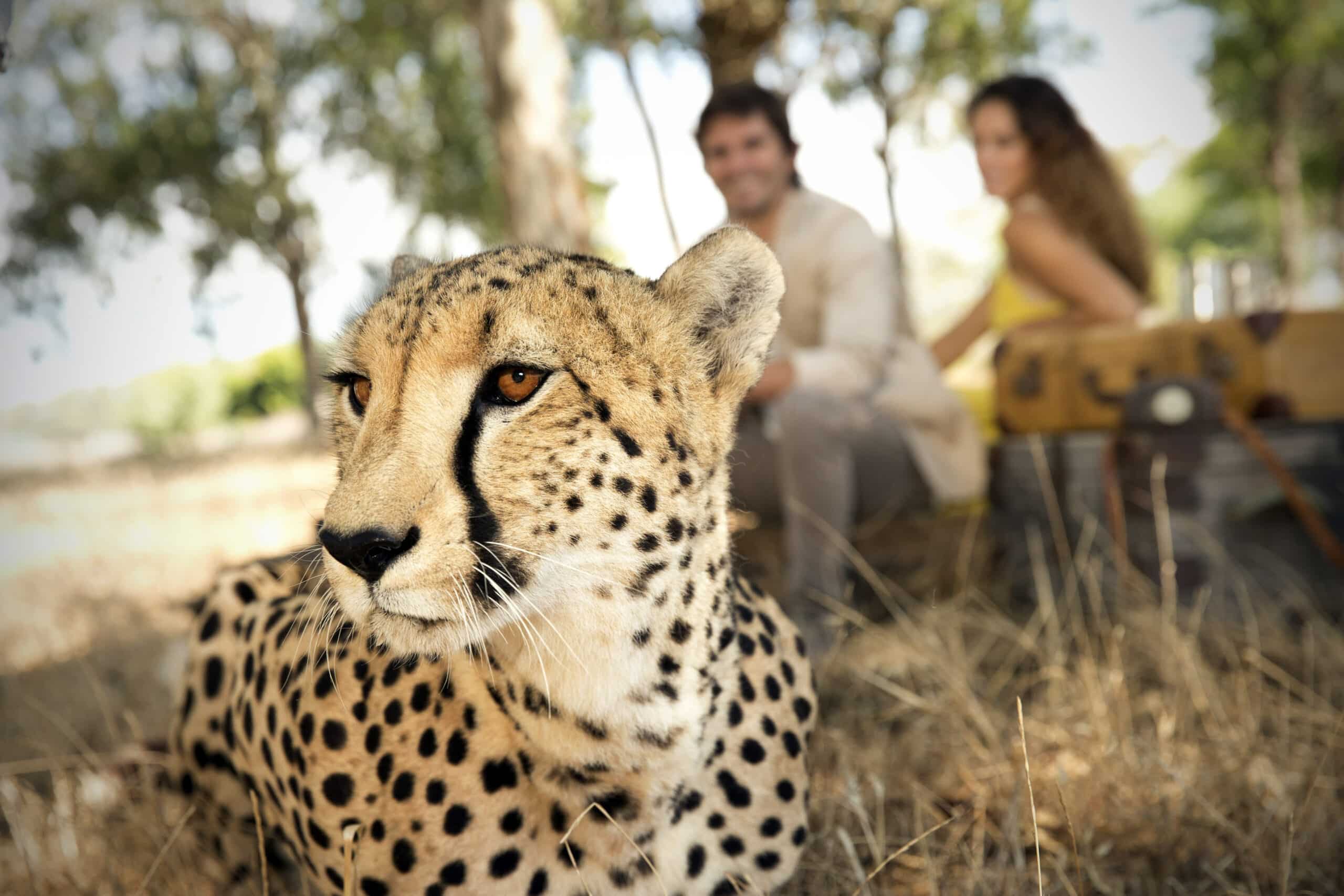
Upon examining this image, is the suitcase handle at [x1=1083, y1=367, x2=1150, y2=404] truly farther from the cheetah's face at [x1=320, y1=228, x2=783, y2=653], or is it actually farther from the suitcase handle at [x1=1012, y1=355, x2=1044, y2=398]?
the cheetah's face at [x1=320, y1=228, x2=783, y2=653]

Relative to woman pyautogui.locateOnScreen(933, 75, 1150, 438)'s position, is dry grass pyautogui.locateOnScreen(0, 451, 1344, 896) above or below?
→ below

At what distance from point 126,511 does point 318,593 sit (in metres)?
4.53

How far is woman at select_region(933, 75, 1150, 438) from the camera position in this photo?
3275mm

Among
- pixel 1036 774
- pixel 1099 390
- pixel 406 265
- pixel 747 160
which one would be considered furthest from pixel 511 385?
pixel 1099 390

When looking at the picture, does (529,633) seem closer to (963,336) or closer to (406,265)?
(406,265)

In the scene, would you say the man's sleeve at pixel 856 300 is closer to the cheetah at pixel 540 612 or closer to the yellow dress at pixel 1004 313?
the yellow dress at pixel 1004 313

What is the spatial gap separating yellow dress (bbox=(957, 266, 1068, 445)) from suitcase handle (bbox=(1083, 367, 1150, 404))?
43cm

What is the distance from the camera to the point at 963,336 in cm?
382

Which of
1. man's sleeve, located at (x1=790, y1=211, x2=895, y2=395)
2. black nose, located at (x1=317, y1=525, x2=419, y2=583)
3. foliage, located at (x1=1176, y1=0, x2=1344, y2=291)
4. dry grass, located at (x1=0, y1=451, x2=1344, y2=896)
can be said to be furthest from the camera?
foliage, located at (x1=1176, y1=0, x2=1344, y2=291)

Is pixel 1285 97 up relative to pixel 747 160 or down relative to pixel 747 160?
up

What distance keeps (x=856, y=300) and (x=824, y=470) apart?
55 centimetres

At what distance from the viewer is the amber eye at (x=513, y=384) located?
98 cm

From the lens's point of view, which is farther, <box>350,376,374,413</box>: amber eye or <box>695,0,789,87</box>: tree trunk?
<box>695,0,789,87</box>: tree trunk

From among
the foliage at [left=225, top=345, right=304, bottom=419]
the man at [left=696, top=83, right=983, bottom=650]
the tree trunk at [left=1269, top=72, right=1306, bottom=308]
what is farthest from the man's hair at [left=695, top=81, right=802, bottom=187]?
the tree trunk at [left=1269, top=72, right=1306, bottom=308]
